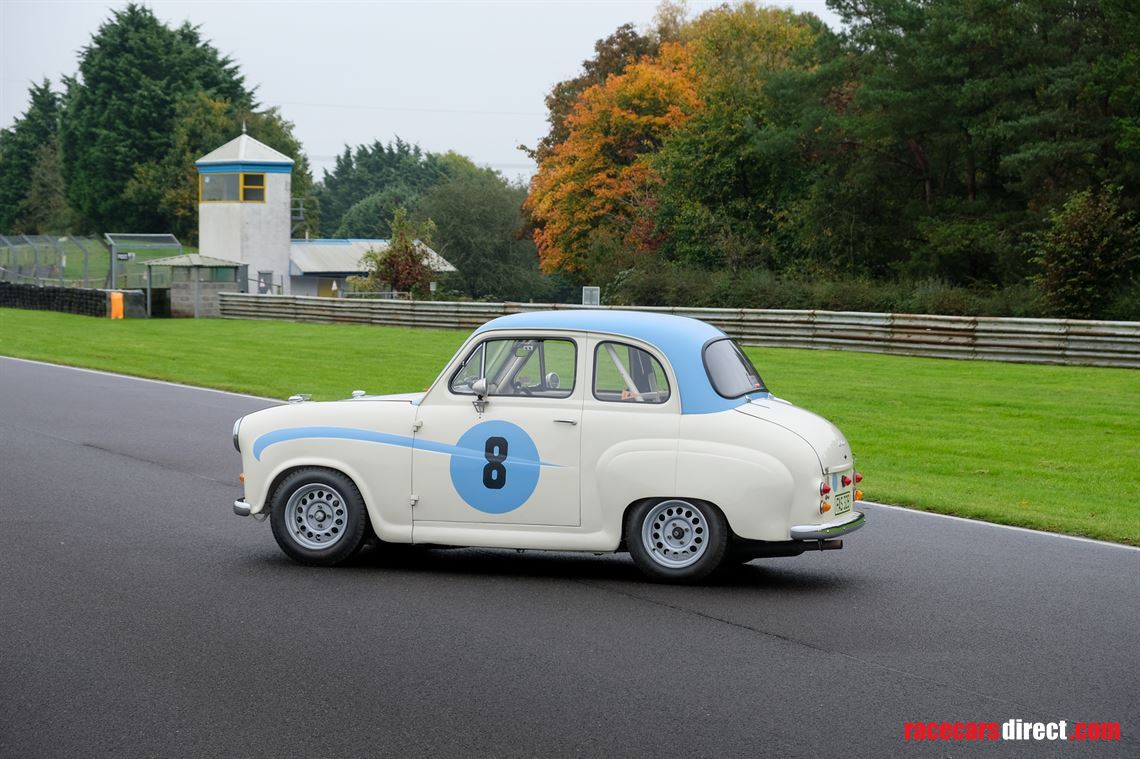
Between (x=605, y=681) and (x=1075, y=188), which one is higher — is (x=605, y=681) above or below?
below

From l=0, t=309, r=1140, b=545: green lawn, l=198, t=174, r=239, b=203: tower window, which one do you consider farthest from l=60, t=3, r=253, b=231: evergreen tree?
l=0, t=309, r=1140, b=545: green lawn

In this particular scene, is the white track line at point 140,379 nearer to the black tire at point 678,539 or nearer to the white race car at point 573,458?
the white race car at point 573,458

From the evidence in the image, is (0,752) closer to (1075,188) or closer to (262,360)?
(262,360)

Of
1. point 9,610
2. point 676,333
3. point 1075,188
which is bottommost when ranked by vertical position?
point 9,610

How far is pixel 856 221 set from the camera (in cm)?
4853

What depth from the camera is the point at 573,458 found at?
8.95 metres

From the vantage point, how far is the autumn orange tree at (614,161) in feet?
201

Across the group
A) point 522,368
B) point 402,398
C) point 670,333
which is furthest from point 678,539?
point 402,398

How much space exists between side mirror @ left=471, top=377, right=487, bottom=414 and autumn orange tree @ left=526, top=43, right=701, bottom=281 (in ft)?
164

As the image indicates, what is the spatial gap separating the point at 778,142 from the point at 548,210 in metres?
18.2

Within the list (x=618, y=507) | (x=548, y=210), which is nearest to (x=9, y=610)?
(x=618, y=507)

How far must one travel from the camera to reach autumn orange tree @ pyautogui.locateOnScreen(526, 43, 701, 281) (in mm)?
61312

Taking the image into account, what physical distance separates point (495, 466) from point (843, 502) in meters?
2.25

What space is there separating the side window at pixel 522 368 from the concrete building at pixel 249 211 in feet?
163
